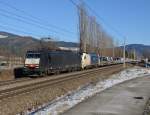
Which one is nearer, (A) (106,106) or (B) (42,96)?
(A) (106,106)

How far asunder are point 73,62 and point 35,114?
47.0 m

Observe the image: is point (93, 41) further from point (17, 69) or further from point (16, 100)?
point (16, 100)

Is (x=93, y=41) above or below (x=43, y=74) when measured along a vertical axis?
above

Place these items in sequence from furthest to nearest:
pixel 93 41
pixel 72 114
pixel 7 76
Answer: pixel 93 41 → pixel 7 76 → pixel 72 114

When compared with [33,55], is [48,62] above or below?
below

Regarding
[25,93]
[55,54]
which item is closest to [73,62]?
[55,54]

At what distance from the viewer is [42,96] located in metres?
23.6

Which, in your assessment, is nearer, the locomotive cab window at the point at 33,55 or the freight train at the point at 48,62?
the freight train at the point at 48,62

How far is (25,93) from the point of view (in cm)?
2439

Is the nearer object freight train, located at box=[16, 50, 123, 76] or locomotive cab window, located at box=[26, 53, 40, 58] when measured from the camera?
freight train, located at box=[16, 50, 123, 76]

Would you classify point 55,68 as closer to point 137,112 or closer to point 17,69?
point 17,69

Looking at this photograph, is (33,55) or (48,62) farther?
(48,62)

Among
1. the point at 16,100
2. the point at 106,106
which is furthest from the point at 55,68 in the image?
the point at 106,106

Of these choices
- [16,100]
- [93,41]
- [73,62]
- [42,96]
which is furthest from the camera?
[93,41]
